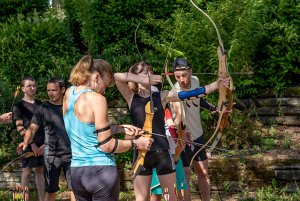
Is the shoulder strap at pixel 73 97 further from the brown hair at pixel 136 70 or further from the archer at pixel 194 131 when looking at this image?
the archer at pixel 194 131

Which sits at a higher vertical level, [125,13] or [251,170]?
[125,13]

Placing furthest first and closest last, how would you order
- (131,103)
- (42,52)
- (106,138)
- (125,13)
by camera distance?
(125,13) → (42,52) → (131,103) → (106,138)

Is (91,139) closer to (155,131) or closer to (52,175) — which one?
(155,131)

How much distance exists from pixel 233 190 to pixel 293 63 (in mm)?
2798

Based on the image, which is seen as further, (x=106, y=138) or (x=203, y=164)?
(x=203, y=164)

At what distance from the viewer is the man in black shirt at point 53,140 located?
12.0 ft

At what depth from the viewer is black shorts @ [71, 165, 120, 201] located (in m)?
2.03

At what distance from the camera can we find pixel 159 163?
2.76 metres

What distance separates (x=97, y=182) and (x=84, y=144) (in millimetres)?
274

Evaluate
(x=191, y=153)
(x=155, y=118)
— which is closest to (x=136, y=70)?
(x=155, y=118)

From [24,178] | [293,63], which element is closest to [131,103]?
[24,178]

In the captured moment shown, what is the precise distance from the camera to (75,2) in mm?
6469

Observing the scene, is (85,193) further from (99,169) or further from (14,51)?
(14,51)

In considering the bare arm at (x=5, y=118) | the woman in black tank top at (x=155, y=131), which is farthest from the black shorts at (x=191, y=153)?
the bare arm at (x=5, y=118)
